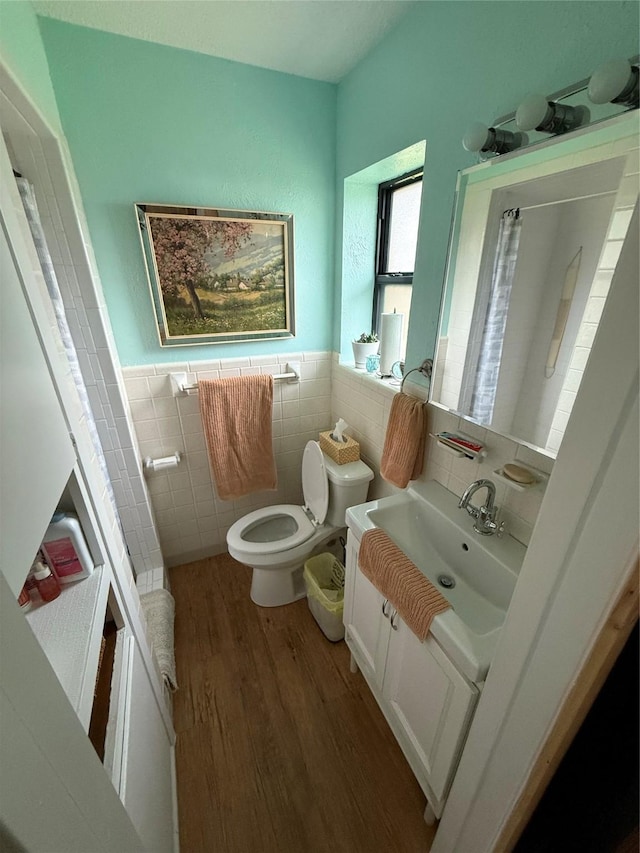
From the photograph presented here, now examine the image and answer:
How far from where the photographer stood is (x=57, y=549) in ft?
2.66

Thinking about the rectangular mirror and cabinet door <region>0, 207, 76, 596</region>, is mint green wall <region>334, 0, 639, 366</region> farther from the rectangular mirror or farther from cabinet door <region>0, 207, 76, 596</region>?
cabinet door <region>0, 207, 76, 596</region>

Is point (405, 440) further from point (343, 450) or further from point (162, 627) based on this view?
point (162, 627)

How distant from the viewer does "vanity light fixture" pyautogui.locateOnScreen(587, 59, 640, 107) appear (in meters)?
0.62

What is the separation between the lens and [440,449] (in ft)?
4.41

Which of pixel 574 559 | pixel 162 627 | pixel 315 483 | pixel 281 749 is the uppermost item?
pixel 574 559

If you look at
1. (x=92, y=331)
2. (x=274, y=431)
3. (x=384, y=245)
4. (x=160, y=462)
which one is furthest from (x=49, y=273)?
(x=384, y=245)

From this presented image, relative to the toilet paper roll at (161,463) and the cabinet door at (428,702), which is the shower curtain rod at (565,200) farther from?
the toilet paper roll at (161,463)

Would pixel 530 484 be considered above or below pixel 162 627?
above

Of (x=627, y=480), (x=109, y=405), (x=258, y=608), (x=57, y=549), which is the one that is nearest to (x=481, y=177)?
(x=627, y=480)

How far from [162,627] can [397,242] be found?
2.24 m

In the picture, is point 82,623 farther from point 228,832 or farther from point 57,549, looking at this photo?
point 228,832

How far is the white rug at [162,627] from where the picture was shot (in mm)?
1481

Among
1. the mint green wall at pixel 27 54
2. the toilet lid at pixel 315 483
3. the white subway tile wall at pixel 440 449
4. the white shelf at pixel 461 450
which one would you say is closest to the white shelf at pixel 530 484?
the white subway tile wall at pixel 440 449

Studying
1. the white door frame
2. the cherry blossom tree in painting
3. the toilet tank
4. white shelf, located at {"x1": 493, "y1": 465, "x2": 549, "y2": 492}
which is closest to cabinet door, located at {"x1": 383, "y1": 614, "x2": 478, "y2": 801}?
the white door frame
